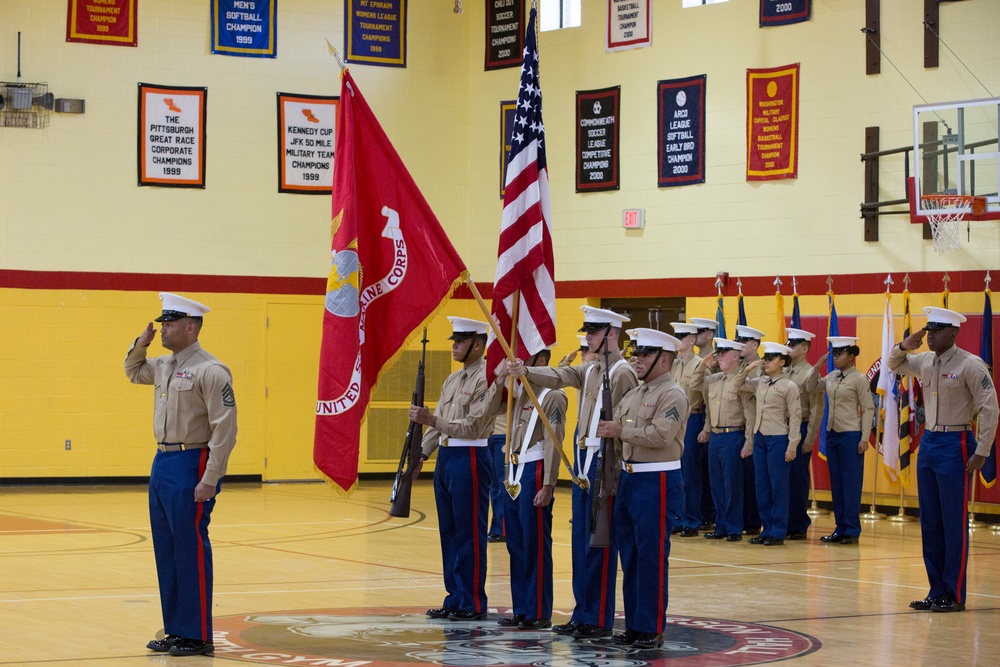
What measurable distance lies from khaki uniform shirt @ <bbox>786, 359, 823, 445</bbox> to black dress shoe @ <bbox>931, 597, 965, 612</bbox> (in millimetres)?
4615

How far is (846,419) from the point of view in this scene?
13.9m

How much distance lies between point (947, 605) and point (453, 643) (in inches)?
144

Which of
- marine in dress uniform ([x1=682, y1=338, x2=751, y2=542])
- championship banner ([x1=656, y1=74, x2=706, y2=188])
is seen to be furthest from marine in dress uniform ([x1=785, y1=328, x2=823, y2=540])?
championship banner ([x1=656, y1=74, x2=706, y2=188])

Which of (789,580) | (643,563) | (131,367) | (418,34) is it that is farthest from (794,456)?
(418,34)

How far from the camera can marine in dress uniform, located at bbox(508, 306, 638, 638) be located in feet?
26.0

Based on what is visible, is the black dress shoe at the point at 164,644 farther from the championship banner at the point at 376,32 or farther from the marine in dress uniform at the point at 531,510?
the championship banner at the point at 376,32

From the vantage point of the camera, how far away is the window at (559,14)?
18.6 metres

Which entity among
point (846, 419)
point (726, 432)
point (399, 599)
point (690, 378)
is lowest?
point (399, 599)

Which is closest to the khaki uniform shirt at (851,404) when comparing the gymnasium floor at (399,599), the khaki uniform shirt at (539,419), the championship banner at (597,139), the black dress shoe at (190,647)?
the gymnasium floor at (399,599)

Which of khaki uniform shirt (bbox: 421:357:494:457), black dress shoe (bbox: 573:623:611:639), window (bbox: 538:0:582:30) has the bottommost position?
black dress shoe (bbox: 573:623:611:639)

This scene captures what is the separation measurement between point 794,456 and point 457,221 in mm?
7974

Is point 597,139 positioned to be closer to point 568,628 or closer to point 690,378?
point 690,378

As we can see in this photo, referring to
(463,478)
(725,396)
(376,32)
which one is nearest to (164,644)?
(463,478)

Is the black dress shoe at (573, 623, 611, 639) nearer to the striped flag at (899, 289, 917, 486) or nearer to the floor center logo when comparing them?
the floor center logo
